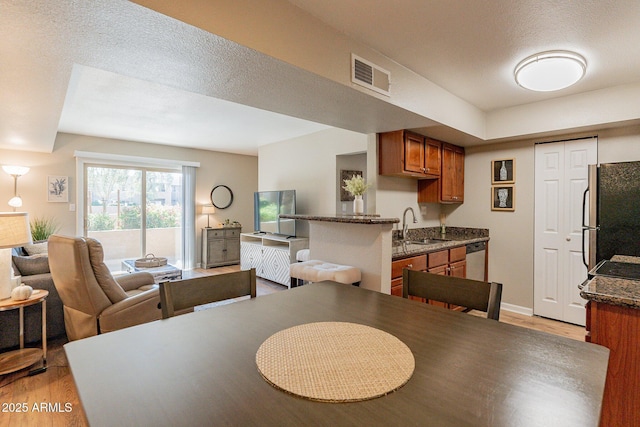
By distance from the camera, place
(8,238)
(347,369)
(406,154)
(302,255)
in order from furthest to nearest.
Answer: (302,255) → (406,154) → (8,238) → (347,369)

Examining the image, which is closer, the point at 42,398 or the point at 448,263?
the point at 42,398

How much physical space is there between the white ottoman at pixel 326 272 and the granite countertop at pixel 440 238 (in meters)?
0.59

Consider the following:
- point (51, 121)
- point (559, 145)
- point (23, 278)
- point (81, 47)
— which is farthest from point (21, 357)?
point (559, 145)

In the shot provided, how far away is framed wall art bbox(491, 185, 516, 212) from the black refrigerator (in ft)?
3.27

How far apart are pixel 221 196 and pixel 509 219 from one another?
18.5 feet

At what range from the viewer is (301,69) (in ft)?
5.94

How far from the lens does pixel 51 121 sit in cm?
316

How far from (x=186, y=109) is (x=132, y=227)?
3.30m

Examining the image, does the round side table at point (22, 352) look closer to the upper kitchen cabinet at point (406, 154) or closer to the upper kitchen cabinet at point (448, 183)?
the upper kitchen cabinet at point (406, 154)

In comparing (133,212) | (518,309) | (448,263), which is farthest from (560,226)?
(133,212)

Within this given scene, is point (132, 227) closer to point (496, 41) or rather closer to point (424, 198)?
point (424, 198)

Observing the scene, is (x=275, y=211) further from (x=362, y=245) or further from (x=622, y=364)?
(x=622, y=364)

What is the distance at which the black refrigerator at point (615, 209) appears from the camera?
2.53m

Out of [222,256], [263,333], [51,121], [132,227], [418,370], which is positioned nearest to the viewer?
[418,370]
